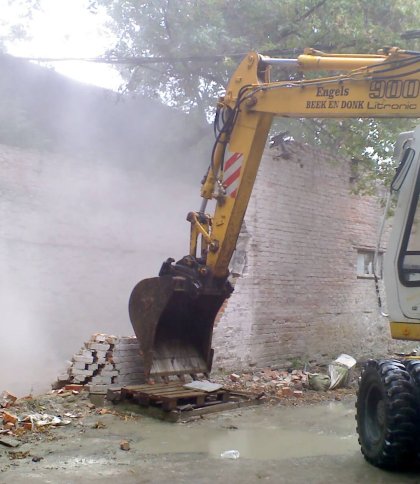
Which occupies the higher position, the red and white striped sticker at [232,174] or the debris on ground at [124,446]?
the red and white striped sticker at [232,174]

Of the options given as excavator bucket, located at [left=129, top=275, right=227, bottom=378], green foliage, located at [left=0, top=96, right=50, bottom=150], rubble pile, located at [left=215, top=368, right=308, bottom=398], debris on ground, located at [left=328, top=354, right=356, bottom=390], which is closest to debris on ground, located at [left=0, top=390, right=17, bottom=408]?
excavator bucket, located at [left=129, top=275, right=227, bottom=378]

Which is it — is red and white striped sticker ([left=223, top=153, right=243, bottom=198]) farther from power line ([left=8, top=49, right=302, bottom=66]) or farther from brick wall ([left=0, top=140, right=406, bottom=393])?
power line ([left=8, top=49, right=302, bottom=66])

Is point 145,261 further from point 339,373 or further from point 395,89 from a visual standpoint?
point 395,89

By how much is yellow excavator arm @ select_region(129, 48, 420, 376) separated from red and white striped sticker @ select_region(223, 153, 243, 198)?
0.5 inches

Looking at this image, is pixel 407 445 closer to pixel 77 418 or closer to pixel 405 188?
pixel 405 188

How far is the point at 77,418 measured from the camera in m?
6.92

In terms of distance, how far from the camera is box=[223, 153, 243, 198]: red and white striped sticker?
7.20 m

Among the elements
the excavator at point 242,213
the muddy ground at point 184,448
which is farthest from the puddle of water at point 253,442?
the excavator at point 242,213

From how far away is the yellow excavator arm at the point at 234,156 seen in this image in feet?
19.6

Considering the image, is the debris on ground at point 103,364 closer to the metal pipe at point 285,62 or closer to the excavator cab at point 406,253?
the metal pipe at point 285,62

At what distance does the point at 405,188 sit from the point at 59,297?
798 centimetres

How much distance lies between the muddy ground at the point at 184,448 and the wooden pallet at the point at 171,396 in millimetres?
170


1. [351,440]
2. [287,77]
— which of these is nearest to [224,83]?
[287,77]

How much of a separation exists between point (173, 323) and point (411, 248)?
142 inches
